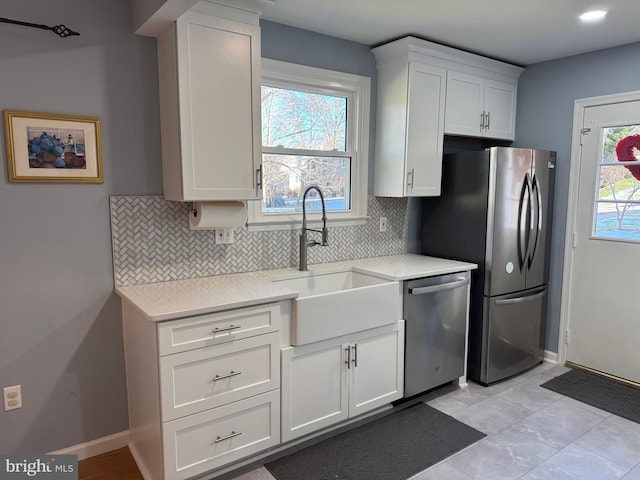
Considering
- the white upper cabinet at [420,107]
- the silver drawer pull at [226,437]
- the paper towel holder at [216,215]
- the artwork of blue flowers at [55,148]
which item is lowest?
the silver drawer pull at [226,437]

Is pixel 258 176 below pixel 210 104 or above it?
below

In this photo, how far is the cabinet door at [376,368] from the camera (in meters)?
2.56

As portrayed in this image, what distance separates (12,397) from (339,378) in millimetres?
1604

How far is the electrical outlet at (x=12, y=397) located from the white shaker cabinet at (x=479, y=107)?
9.88ft

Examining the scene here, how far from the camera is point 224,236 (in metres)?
2.63

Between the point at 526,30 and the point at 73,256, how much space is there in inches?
116

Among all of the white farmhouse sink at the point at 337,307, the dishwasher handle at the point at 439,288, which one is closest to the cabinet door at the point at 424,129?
the dishwasher handle at the point at 439,288

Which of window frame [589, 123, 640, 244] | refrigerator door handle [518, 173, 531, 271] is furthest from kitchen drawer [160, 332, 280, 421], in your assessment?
window frame [589, 123, 640, 244]

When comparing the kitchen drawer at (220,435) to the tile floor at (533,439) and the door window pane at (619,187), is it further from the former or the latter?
the door window pane at (619,187)

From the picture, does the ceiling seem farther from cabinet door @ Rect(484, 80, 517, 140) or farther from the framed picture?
the framed picture

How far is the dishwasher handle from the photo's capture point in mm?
2746

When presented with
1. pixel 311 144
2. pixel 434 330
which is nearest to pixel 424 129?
pixel 311 144

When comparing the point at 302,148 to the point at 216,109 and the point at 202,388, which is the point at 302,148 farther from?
the point at 202,388

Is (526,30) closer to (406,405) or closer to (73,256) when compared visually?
(406,405)
